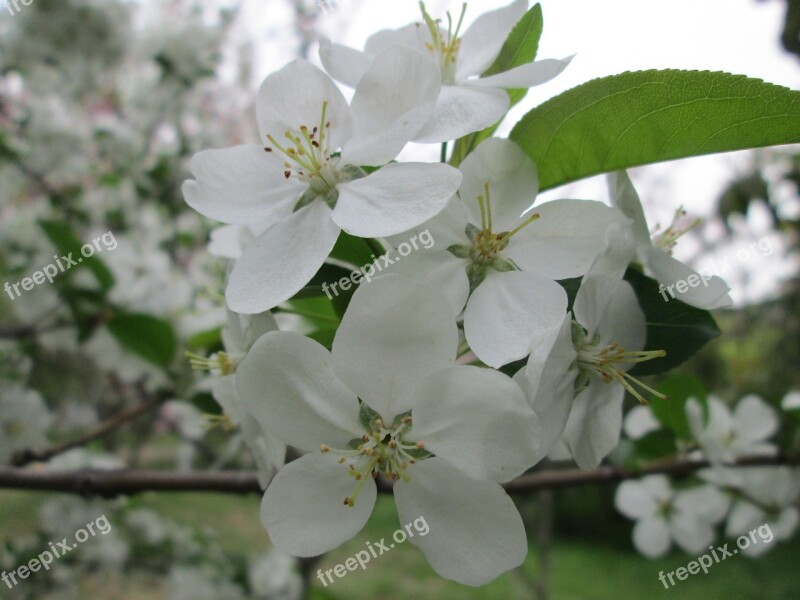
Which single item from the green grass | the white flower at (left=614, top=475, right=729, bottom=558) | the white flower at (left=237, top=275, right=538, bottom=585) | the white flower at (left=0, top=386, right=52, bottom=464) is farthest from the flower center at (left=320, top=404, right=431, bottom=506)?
the green grass

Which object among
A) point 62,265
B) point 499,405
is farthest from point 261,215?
point 62,265

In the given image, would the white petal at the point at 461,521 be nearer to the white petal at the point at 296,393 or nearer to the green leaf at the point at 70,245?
the white petal at the point at 296,393

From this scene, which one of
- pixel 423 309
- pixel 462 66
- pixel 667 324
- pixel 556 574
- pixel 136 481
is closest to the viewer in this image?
pixel 423 309

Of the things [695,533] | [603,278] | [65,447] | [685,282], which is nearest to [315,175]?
[603,278]

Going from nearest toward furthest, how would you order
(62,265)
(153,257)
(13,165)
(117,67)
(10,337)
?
1. (62,265)
2. (10,337)
3. (153,257)
4. (13,165)
5. (117,67)

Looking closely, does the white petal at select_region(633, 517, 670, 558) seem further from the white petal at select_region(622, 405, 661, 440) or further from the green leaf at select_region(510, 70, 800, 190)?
the green leaf at select_region(510, 70, 800, 190)

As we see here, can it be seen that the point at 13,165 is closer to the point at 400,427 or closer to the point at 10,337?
the point at 10,337

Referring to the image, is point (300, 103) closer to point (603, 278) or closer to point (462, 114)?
point (462, 114)
